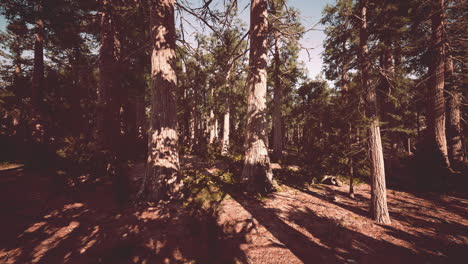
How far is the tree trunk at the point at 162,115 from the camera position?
5.31 m

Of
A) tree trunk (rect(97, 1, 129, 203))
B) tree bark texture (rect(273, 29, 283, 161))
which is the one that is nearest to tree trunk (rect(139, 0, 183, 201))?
tree trunk (rect(97, 1, 129, 203))

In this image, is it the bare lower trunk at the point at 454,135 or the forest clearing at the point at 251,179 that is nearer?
the forest clearing at the point at 251,179

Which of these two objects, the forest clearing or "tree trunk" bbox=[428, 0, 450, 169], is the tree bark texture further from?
"tree trunk" bbox=[428, 0, 450, 169]

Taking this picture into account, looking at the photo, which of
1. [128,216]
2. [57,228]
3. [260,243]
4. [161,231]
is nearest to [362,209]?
[260,243]

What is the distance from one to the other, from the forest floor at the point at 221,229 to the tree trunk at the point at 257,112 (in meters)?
0.67

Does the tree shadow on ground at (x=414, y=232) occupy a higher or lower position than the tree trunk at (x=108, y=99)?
lower

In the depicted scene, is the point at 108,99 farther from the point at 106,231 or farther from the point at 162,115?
the point at 106,231

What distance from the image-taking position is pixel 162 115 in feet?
17.7

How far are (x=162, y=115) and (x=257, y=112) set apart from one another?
3.39 meters

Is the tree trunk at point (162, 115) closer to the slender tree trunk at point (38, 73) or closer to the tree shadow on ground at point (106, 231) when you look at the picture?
the tree shadow on ground at point (106, 231)

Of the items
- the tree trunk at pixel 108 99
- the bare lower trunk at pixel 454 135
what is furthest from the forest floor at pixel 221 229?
the bare lower trunk at pixel 454 135

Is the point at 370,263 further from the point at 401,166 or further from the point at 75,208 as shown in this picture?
the point at 401,166

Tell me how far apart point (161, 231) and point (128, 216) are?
1246mm

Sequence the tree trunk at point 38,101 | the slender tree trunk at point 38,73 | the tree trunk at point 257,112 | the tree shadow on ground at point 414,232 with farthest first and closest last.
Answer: the slender tree trunk at point 38,73 < the tree trunk at point 38,101 < the tree trunk at point 257,112 < the tree shadow on ground at point 414,232
